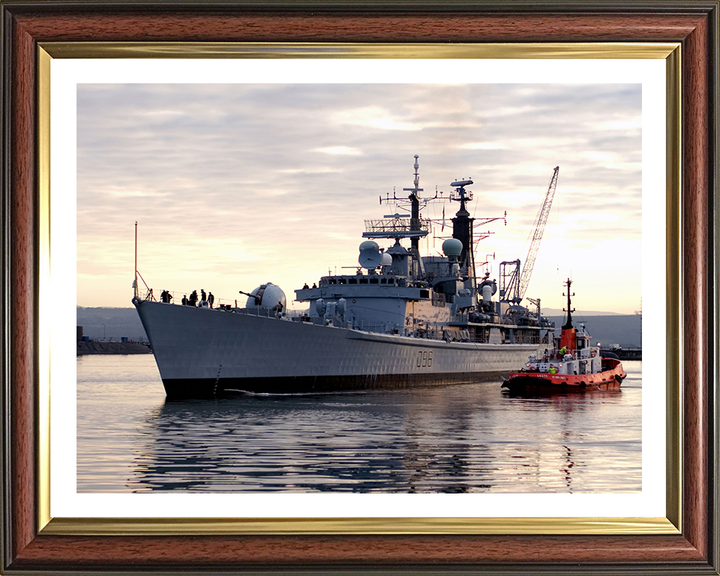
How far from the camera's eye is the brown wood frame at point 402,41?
518 cm

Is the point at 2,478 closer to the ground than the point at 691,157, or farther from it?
closer to the ground

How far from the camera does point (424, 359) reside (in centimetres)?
3672

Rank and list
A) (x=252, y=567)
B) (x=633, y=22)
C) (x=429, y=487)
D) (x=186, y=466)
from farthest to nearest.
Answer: (x=186, y=466) → (x=429, y=487) → (x=633, y=22) → (x=252, y=567)

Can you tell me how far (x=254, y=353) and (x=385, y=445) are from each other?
11.2 meters

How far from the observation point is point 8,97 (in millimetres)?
5363

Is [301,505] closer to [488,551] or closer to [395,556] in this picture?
[395,556]

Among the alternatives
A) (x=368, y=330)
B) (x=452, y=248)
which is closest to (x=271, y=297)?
(x=368, y=330)

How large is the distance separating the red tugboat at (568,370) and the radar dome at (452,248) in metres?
12.9

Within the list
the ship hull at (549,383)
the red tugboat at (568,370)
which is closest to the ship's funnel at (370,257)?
the red tugboat at (568,370)

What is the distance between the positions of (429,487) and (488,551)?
3.87 m

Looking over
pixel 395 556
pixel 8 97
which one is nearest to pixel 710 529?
pixel 395 556

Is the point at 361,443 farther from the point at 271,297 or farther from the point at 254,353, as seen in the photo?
the point at 271,297

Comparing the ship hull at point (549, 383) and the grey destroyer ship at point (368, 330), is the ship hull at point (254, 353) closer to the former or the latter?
the grey destroyer ship at point (368, 330)

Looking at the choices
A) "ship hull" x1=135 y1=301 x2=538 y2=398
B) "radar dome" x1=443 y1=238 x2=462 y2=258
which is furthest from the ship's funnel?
"radar dome" x1=443 y1=238 x2=462 y2=258
